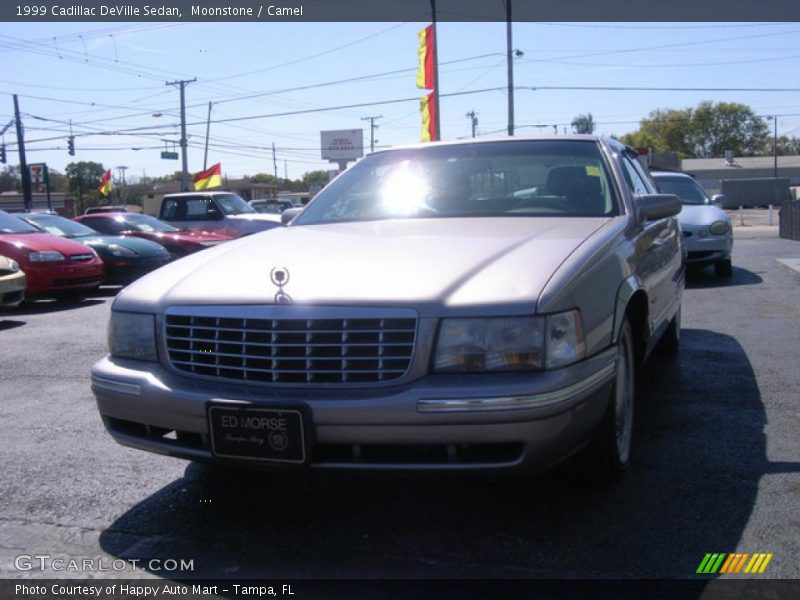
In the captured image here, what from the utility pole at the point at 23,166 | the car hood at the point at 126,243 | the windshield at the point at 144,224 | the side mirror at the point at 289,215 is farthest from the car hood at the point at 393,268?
the utility pole at the point at 23,166

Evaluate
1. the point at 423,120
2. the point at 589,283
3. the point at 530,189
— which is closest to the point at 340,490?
the point at 589,283

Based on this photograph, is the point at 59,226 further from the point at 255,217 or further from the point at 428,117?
the point at 428,117

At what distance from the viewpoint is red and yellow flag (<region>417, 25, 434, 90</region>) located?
23.5 m

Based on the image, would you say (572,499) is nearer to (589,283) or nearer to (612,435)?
(612,435)

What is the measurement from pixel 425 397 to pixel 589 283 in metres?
0.85

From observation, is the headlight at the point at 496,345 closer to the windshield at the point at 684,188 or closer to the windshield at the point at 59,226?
the windshield at the point at 684,188

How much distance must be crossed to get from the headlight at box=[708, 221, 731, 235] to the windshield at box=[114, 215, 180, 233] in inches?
384

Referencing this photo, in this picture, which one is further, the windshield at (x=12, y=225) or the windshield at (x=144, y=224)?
the windshield at (x=144, y=224)

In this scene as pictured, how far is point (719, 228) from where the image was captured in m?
11.1

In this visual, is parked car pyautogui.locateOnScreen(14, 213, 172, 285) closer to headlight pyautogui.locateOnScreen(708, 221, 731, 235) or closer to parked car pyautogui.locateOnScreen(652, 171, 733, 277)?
parked car pyautogui.locateOnScreen(652, 171, 733, 277)

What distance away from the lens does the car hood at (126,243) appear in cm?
1336

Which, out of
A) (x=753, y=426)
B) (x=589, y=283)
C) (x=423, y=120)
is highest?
(x=423, y=120)

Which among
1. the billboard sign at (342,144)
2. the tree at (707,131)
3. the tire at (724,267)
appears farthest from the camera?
the tree at (707,131)

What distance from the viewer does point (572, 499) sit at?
135 inches
